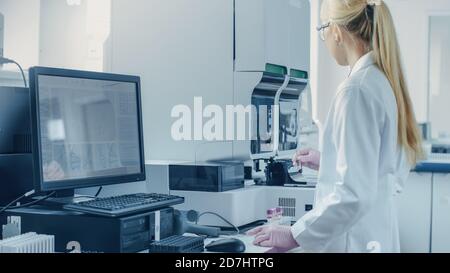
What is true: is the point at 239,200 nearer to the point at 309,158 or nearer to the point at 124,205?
the point at 309,158

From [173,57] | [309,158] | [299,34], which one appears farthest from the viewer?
[299,34]

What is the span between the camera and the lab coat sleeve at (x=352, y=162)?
1.08 metres

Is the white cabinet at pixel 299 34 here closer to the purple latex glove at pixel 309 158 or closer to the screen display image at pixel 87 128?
the purple latex glove at pixel 309 158

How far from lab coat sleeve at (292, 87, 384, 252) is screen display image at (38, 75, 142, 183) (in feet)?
1.70

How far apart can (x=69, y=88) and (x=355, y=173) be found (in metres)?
0.64

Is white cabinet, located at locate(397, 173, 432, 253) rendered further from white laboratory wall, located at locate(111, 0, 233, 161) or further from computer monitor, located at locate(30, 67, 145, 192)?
computer monitor, located at locate(30, 67, 145, 192)

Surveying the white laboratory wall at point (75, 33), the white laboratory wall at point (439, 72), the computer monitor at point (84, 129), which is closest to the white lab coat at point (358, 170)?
the computer monitor at point (84, 129)

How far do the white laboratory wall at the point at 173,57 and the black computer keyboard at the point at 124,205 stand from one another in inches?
14.0

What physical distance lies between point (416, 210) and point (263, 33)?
1.55 metres

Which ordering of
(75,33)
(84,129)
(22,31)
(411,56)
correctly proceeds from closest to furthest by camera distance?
(84,129) → (75,33) → (22,31) → (411,56)

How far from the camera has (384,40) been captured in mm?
1163

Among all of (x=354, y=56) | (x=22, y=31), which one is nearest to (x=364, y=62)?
(x=354, y=56)

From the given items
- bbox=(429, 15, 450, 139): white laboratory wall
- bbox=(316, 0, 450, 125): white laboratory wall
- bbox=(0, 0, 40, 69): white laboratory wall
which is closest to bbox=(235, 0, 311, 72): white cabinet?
bbox=(0, 0, 40, 69): white laboratory wall

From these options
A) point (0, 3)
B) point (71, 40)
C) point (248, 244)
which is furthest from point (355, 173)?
point (0, 3)
